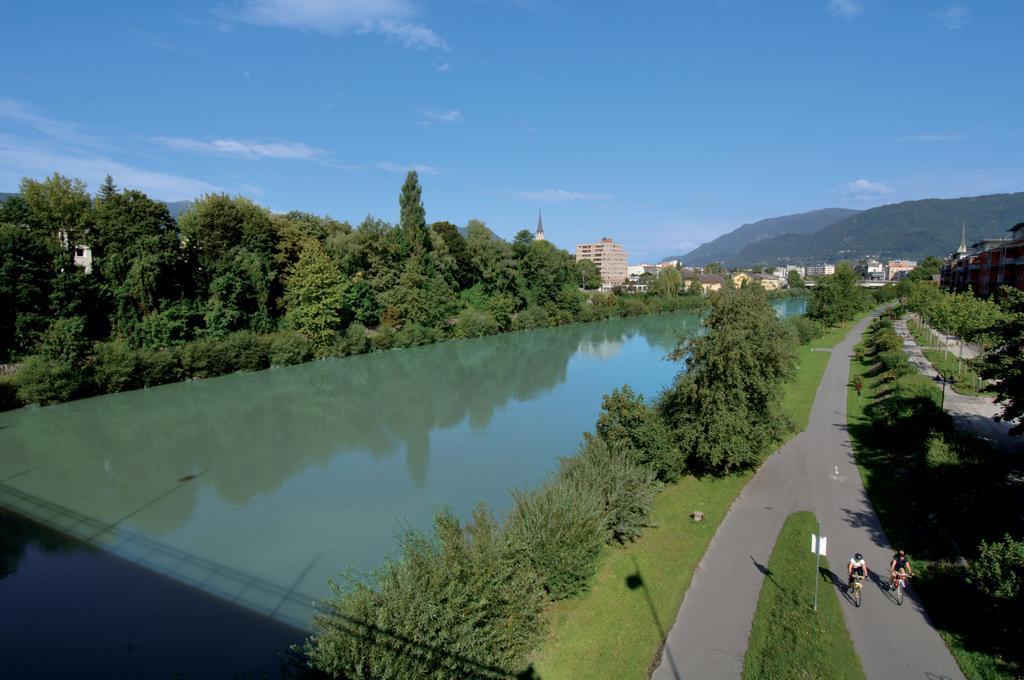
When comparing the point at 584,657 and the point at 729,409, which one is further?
the point at 729,409

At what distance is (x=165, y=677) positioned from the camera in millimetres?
9422

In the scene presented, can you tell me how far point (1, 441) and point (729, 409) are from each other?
29.9m

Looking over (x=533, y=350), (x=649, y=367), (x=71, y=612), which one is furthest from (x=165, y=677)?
(x=533, y=350)

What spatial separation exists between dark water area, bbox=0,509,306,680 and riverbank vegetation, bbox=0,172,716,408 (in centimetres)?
2204

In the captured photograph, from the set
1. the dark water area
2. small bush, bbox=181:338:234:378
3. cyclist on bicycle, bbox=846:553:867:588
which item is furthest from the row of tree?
small bush, bbox=181:338:234:378

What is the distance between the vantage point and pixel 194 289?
129 ft

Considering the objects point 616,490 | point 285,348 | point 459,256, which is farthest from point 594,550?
point 459,256

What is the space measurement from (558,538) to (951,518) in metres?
9.39

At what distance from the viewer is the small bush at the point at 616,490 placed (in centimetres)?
1221

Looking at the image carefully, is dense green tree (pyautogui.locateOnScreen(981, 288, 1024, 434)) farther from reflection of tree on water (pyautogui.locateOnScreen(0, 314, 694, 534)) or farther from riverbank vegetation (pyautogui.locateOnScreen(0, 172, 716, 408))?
riverbank vegetation (pyautogui.locateOnScreen(0, 172, 716, 408))

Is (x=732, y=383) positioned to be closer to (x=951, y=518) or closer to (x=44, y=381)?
(x=951, y=518)

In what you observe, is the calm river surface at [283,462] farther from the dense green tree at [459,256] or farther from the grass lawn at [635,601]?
the dense green tree at [459,256]

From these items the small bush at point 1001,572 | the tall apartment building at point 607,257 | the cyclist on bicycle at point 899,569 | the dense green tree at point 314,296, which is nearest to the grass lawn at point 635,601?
the cyclist on bicycle at point 899,569

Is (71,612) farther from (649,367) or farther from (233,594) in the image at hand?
(649,367)
